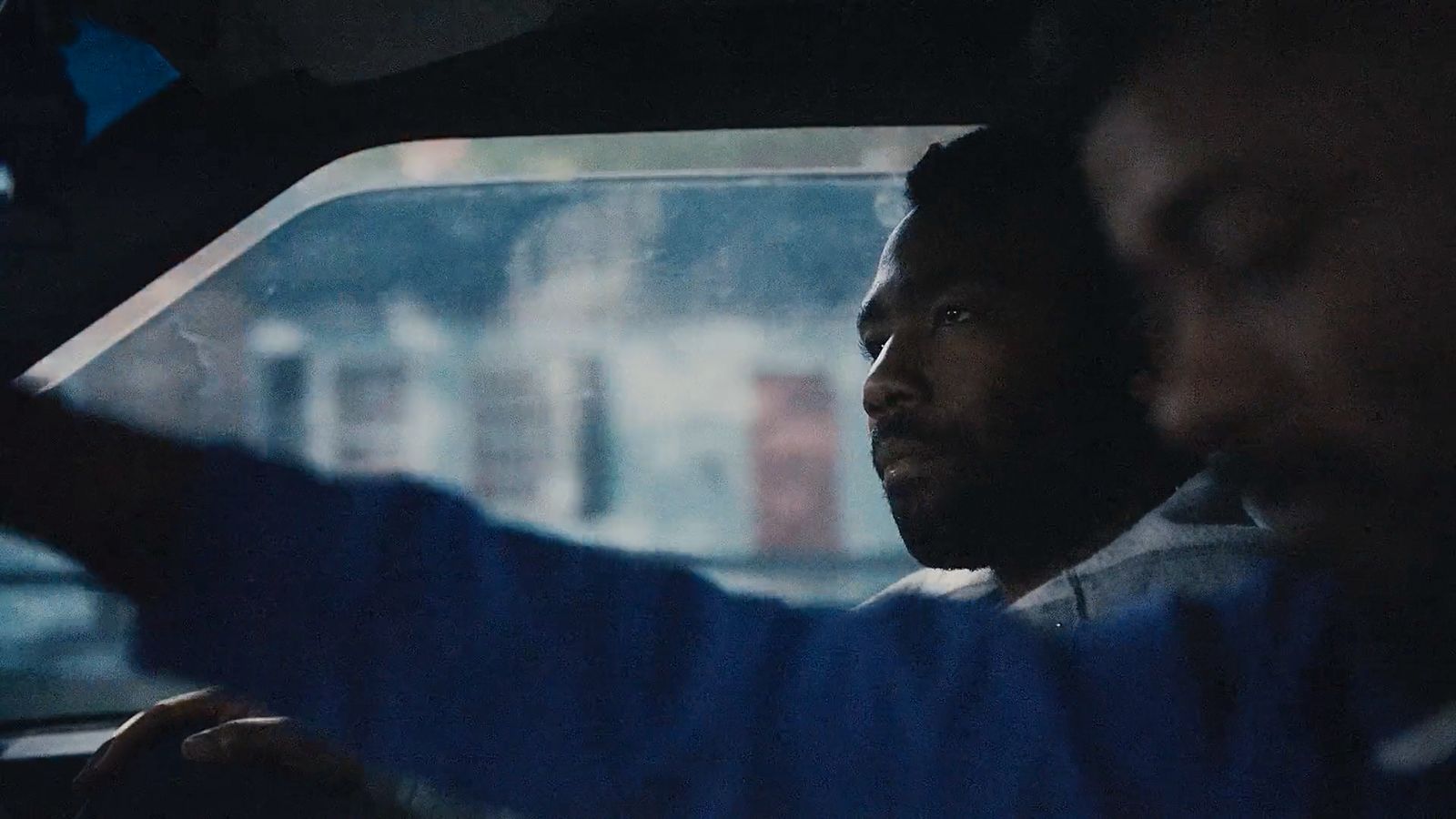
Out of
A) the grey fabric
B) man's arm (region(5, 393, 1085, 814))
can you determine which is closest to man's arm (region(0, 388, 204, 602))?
man's arm (region(5, 393, 1085, 814))

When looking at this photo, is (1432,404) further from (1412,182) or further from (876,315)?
(876,315)

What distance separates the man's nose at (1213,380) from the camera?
1.05 metres

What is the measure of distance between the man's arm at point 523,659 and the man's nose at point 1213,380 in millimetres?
401

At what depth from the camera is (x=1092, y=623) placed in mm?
1023

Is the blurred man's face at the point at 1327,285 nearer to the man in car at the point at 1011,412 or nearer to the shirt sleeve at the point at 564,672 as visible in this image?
the man in car at the point at 1011,412

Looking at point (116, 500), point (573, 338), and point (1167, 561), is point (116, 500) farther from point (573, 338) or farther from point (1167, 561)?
point (573, 338)

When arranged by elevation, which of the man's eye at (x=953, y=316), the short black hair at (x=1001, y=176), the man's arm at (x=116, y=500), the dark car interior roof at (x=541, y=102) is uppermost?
the dark car interior roof at (x=541, y=102)

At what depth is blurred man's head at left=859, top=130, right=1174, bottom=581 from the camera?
1331 mm

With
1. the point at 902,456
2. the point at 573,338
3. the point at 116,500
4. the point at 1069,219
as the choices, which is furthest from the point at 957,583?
the point at 116,500

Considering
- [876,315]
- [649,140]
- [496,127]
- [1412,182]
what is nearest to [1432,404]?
[1412,182]

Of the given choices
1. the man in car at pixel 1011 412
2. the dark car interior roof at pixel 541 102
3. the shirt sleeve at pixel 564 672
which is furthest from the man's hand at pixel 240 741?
the shirt sleeve at pixel 564 672

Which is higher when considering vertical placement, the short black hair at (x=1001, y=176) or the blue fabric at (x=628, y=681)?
the short black hair at (x=1001, y=176)

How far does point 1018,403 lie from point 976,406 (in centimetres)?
4

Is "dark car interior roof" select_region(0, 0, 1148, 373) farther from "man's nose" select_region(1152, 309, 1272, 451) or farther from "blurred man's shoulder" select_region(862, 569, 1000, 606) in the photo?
"blurred man's shoulder" select_region(862, 569, 1000, 606)
